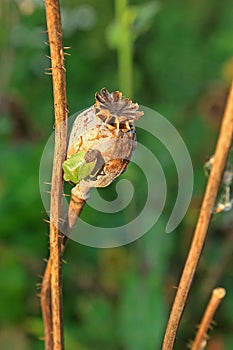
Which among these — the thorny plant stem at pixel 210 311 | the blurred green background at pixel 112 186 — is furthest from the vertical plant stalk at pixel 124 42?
the thorny plant stem at pixel 210 311

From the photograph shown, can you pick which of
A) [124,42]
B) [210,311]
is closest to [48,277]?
[210,311]

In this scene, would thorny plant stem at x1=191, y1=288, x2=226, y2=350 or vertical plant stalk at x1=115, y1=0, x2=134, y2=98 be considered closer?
thorny plant stem at x1=191, y1=288, x2=226, y2=350

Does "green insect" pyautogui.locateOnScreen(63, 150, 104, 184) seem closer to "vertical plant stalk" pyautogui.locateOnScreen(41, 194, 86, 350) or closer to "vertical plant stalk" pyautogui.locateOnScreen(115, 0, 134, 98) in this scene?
"vertical plant stalk" pyautogui.locateOnScreen(41, 194, 86, 350)

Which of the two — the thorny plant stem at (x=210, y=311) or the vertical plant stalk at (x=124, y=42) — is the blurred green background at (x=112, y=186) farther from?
the thorny plant stem at (x=210, y=311)

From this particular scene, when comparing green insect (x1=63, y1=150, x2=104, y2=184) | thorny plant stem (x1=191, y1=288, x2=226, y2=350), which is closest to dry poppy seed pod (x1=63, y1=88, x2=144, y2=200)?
green insect (x1=63, y1=150, x2=104, y2=184)

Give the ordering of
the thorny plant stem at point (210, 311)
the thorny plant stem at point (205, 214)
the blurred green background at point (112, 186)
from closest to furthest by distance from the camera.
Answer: the thorny plant stem at point (205, 214)
the thorny plant stem at point (210, 311)
the blurred green background at point (112, 186)

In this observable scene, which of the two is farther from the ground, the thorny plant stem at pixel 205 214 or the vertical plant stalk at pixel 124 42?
the vertical plant stalk at pixel 124 42

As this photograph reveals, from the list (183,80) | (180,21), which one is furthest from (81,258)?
(180,21)
